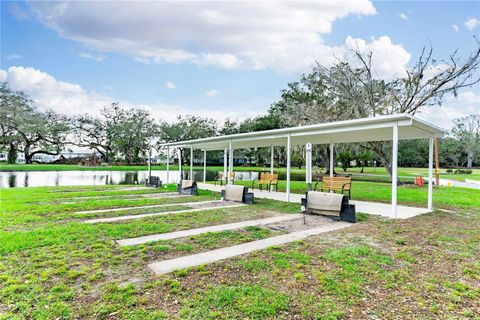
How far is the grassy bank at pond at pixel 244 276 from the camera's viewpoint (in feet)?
8.27

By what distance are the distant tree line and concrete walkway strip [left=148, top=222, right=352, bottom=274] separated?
13.0 metres

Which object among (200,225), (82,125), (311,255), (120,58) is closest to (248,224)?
(200,225)

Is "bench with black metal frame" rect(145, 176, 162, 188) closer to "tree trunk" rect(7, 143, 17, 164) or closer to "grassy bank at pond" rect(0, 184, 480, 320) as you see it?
"grassy bank at pond" rect(0, 184, 480, 320)

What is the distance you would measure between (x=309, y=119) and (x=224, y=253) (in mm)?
15605

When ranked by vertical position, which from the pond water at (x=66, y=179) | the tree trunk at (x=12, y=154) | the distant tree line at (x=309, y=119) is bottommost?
the pond water at (x=66, y=179)

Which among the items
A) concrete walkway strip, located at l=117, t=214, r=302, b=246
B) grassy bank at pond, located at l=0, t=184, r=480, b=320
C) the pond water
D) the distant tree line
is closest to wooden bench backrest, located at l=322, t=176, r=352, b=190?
concrete walkway strip, located at l=117, t=214, r=302, b=246

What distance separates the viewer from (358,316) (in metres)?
2.43

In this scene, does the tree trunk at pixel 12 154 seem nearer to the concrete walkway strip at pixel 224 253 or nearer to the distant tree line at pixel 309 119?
the distant tree line at pixel 309 119

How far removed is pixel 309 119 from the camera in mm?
18438

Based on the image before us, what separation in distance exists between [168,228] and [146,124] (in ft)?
118

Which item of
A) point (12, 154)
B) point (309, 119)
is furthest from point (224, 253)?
point (12, 154)

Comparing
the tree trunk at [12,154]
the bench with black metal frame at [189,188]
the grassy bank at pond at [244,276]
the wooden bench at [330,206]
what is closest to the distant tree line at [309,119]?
the tree trunk at [12,154]

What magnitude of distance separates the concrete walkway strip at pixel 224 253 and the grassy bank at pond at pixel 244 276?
17 cm

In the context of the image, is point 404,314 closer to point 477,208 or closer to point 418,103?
point 477,208
